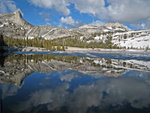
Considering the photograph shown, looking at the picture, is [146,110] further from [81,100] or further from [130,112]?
[81,100]

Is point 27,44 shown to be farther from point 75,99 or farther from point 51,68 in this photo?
point 75,99

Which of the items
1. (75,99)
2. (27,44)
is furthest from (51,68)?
(27,44)

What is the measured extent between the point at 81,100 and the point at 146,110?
4.64m

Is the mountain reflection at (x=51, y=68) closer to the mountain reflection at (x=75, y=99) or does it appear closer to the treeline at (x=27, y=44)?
the mountain reflection at (x=75, y=99)

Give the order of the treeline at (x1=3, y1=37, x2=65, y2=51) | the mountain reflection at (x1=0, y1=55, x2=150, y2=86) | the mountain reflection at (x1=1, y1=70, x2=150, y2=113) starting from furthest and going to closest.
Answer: the treeline at (x1=3, y1=37, x2=65, y2=51) < the mountain reflection at (x1=0, y1=55, x2=150, y2=86) < the mountain reflection at (x1=1, y1=70, x2=150, y2=113)

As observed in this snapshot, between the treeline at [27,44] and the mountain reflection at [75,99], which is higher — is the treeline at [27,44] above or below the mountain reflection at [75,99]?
above

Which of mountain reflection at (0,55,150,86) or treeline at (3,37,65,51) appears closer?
mountain reflection at (0,55,150,86)

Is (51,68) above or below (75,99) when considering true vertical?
above

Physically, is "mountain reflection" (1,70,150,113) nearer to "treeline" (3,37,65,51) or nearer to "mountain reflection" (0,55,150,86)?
"mountain reflection" (0,55,150,86)

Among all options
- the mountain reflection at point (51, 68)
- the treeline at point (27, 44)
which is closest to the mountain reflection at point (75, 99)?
the mountain reflection at point (51, 68)

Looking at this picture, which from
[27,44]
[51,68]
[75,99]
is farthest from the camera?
[27,44]

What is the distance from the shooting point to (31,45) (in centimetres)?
13238

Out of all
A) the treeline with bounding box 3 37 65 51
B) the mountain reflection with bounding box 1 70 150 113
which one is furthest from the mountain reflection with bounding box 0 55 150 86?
the treeline with bounding box 3 37 65 51

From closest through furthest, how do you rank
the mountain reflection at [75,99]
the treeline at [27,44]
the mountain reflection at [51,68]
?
the mountain reflection at [75,99] → the mountain reflection at [51,68] → the treeline at [27,44]
